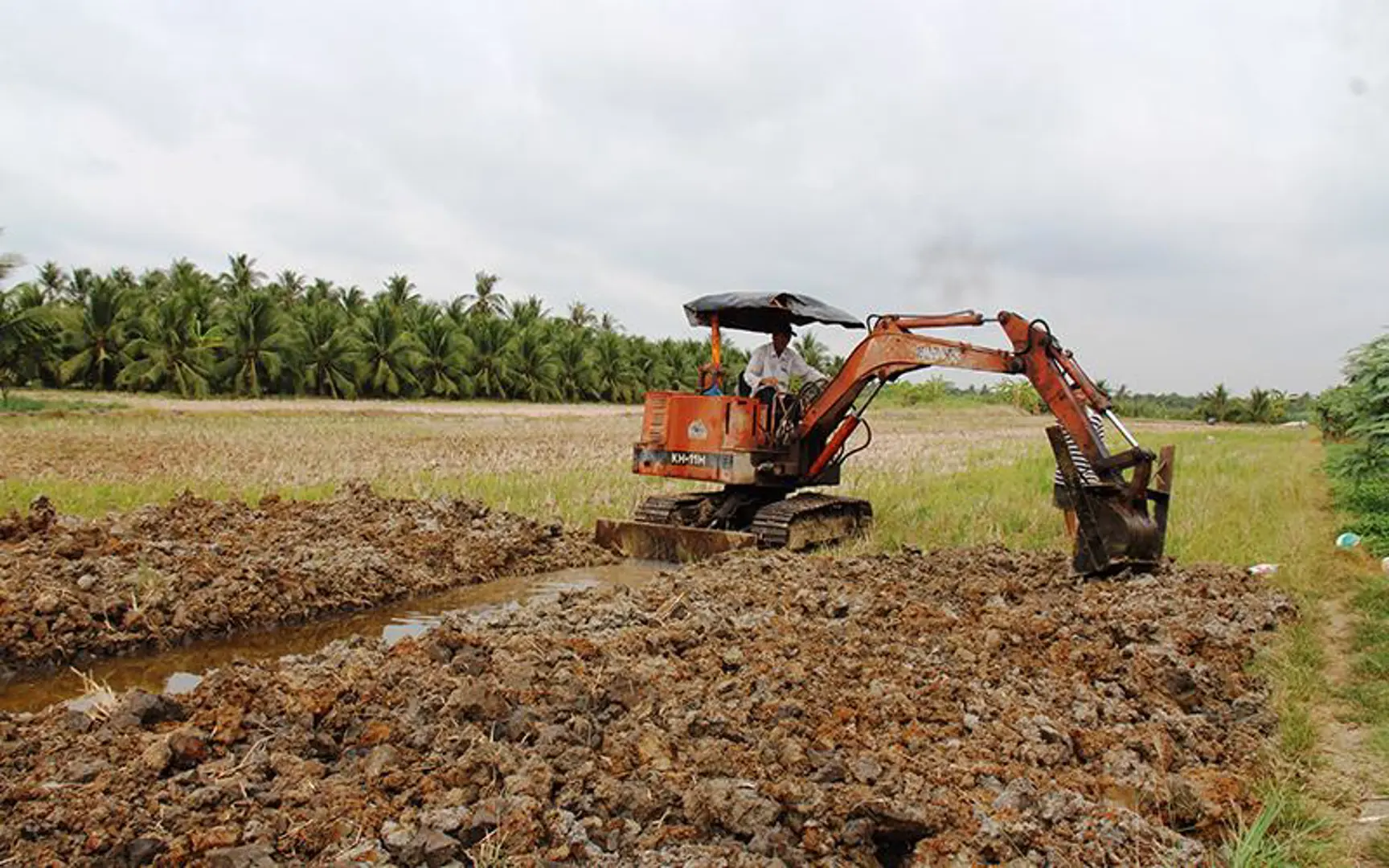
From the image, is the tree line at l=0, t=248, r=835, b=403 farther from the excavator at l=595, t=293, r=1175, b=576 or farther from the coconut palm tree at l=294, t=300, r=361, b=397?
the excavator at l=595, t=293, r=1175, b=576

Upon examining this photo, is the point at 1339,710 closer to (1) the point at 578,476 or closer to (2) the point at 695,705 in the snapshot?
(2) the point at 695,705

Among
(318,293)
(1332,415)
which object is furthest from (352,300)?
(1332,415)

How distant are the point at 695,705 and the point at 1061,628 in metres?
2.61

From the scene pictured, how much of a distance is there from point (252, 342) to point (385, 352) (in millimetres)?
6223

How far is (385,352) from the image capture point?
152ft

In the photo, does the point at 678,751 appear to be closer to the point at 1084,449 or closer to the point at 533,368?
the point at 1084,449

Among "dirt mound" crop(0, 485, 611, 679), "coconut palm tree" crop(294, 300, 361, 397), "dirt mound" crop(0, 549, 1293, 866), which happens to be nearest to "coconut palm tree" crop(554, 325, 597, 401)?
"coconut palm tree" crop(294, 300, 361, 397)

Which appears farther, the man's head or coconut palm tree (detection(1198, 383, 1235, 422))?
coconut palm tree (detection(1198, 383, 1235, 422))

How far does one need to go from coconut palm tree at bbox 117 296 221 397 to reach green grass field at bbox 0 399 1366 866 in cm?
1318

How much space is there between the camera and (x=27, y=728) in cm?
401

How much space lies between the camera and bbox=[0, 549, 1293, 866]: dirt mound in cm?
311

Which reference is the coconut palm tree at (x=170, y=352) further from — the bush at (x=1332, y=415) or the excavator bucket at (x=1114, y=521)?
the excavator bucket at (x=1114, y=521)

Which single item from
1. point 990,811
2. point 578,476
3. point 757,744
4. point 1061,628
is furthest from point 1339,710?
point 578,476

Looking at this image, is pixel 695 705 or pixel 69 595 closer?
pixel 695 705
